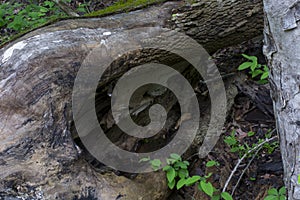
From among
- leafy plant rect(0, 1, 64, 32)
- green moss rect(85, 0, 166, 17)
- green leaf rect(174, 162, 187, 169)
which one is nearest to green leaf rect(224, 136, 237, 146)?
green leaf rect(174, 162, 187, 169)

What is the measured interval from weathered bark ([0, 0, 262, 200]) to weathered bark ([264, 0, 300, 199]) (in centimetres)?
122

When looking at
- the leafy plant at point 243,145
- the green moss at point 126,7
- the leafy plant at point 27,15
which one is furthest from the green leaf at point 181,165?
the leafy plant at point 27,15

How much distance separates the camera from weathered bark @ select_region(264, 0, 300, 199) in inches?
77.7

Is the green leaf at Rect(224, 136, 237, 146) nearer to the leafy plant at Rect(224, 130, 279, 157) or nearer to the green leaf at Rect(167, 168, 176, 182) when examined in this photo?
the leafy plant at Rect(224, 130, 279, 157)

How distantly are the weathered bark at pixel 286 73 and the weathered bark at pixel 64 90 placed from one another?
1.22 metres

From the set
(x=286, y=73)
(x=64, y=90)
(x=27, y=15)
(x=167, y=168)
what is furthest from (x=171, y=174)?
(x=27, y=15)

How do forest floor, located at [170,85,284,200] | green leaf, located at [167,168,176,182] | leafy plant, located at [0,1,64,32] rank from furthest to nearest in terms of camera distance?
1. leafy plant, located at [0,1,64,32]
2. forest floor, located at [170,85,284,200]
3. green leaf, located at [167,168,176,182]

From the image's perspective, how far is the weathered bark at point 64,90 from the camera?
2625mm

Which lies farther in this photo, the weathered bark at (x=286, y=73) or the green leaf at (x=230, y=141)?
the green leaf at (x=230, y=141)

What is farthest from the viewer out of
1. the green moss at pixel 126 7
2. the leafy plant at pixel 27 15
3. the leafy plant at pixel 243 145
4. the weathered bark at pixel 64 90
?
the leafy plant at pixel 27 15

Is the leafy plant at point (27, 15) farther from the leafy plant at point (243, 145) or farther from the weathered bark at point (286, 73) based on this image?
the weathered bark at point (286, 73)

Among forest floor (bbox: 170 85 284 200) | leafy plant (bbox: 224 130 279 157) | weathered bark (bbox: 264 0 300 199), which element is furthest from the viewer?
leafy plant (bbox: 224 130 279 157)

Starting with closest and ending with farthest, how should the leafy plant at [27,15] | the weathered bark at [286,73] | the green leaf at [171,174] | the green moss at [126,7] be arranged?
1. the weathered bark at [286,73]
2. the green leaf at [171,174]
3. the green moss at [126,7]
4. the leafy plant at [27,15]

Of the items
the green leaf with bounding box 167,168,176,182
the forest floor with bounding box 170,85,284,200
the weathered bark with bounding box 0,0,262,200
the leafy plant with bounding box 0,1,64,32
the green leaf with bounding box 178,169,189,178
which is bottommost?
the forest floor with bounding box 170,85,284,200
